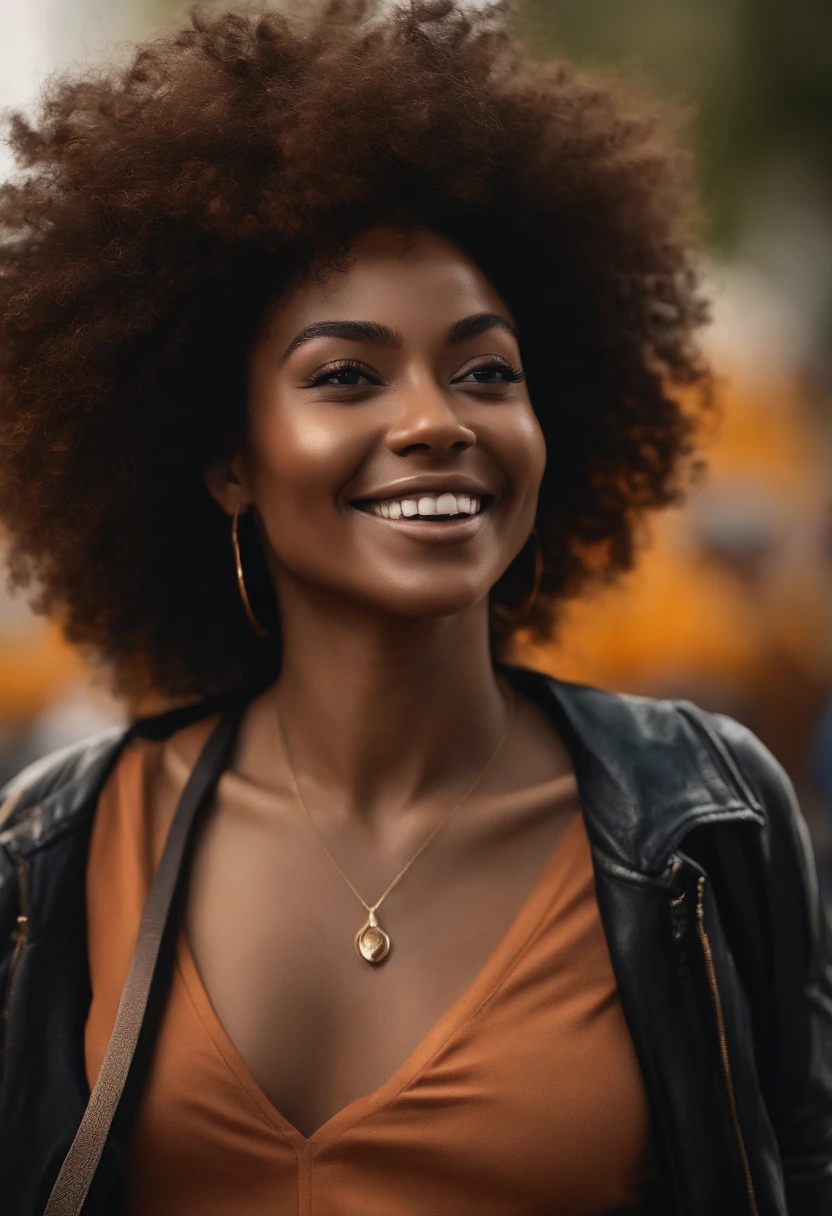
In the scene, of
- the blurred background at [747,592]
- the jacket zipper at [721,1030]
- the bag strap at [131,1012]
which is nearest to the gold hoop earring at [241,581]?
the bag strap at [131,1012]

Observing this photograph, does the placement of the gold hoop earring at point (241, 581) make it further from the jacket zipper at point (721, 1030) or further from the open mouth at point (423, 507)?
the jacket zipper at point (721, 1030)

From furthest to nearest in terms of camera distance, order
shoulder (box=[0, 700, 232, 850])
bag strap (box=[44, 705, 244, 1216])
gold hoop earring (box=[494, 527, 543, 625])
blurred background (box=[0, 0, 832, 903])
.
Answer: blurred background (box=[0, 0, 832, 903]) < gold hoop earring (box=[494, 527, 543, 625]) < shoulder (box=[0, 700, 232, 850]) < bag strap (box=[44, 705, 244, 1216])

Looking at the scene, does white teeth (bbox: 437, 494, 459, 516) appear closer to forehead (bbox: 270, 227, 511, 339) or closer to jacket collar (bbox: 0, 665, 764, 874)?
forehead (bbox: 270, 227, 511, 339)

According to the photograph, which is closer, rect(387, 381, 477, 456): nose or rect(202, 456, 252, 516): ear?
rect(387, 381, 477, 456): nose

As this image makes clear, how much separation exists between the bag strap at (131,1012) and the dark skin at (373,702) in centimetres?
7

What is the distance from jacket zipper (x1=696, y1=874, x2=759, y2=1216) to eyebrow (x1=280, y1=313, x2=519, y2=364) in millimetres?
923

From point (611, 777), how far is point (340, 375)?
80 cm

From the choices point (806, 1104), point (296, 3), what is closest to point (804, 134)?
point (296, 3)

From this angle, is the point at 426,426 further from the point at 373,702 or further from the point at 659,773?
the point at 659,773

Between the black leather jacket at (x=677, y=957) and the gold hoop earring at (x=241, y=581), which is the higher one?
the gold hoop earring at (x=241, y=581)

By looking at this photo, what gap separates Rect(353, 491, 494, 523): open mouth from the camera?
1.89 metres

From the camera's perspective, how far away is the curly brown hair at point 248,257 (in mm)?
1976

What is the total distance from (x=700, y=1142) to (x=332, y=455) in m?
1.17

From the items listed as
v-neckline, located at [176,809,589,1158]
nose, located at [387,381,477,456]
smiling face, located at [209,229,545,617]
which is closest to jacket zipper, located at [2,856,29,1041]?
v-neckline, located at [176,809,589,1158]
